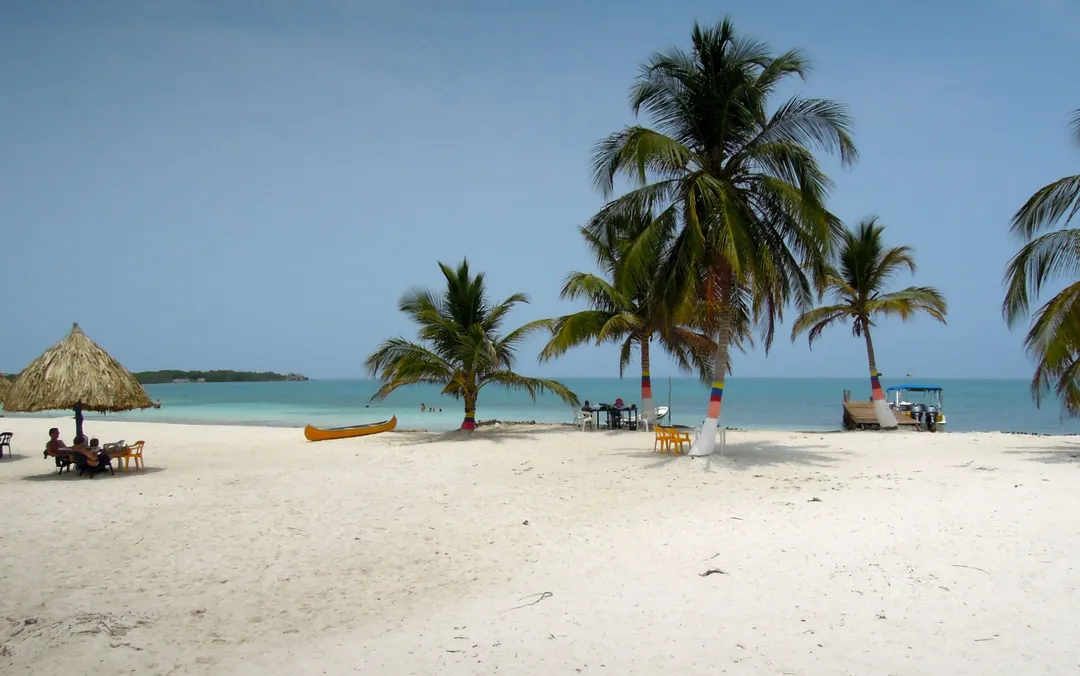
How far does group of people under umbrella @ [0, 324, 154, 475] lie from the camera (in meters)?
11.3

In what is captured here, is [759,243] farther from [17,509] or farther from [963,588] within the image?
[17,509]

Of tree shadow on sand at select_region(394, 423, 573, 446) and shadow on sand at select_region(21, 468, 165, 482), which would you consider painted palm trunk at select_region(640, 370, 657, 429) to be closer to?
tree shadow on sand at select_region(394, 423, 573, 446)

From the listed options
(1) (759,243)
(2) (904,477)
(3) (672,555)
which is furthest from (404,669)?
(1) (759,243)

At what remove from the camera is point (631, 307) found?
17953 millimetres

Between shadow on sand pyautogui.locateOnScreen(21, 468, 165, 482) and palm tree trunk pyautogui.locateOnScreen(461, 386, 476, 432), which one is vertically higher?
palm tree trunk pyautogui.locateOnScreen(461, 386, 476, 432)

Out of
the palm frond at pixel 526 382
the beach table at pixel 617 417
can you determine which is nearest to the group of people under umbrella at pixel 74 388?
the palm frond at pixel 526 382

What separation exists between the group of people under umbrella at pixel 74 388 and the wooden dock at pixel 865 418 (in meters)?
17.6

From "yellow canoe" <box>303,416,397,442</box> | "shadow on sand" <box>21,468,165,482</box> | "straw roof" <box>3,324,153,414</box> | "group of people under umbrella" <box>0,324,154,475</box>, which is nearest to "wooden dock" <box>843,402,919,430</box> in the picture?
"yellow canoe" <box>303,416,397,442</box>

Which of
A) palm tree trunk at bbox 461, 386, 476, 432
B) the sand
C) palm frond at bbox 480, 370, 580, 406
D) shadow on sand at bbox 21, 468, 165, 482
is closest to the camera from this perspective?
the sand

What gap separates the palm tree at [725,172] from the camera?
36.9ft

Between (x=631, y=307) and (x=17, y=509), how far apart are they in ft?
43.6

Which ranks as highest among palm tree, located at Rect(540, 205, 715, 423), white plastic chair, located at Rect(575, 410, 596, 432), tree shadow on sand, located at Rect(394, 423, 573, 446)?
palm tree, located at Rect(540, 205, 715, 423)

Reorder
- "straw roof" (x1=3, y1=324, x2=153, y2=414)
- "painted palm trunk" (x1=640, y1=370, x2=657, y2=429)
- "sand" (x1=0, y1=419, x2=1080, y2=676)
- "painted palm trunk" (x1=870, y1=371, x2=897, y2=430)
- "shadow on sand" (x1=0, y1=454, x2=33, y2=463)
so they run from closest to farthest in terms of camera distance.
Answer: "sand" (x1=0, y1=419, x2=1080, y2=676) < "straw roof" (x1=3, y1=324, x2=153, y2=414) < "shadow on sand" (x1=0, y1=454, x2=33, y2=463) < "painted palm trunk" (x1=870, y1=371, x2=897, y2=430) < "painted palm trunk" (x1=640, y1=370, x2=657, y2=429)

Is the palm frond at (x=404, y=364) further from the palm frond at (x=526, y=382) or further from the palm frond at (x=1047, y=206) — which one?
the palm frond at (x=1047, y=206)
